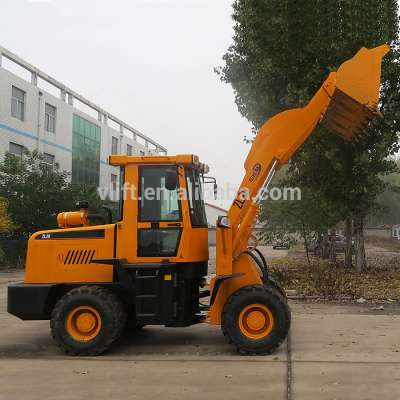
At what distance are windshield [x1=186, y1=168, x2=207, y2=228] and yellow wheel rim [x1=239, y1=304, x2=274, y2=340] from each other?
1.47 m

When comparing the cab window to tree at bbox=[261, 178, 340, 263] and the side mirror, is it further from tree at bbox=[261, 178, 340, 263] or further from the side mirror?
tree at bbox=[261, 178, 340, 263]

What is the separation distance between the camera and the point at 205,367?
692 cm

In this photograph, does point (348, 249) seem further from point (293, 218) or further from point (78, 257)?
point (78, 257)

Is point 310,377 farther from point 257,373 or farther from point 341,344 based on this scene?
point 341,344

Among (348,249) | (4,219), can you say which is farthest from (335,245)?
(4,219)

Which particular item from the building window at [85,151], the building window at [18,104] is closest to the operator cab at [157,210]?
the building window at [18,104]

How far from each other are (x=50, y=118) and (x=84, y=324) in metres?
30.2

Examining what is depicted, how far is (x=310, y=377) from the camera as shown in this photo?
21.0ft

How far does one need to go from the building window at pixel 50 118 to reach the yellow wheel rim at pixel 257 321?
98.6 feet

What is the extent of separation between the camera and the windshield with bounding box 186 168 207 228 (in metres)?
7.93

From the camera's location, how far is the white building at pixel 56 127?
29.8 m

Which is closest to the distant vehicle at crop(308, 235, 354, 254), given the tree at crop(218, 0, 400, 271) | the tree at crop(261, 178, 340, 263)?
the tree at crop(261, 178, 340, 263)

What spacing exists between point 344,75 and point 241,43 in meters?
11.1

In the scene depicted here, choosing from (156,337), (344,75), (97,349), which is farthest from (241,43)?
(97,349)
